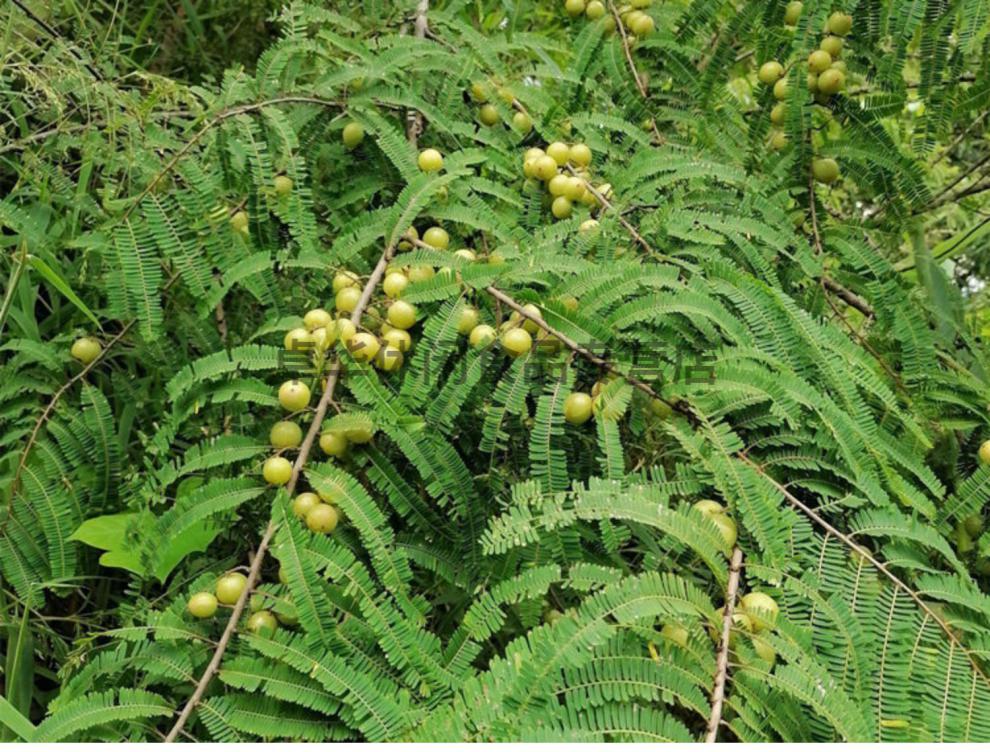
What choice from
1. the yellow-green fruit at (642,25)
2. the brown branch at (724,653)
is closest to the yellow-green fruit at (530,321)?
the brown branch at (724,653)

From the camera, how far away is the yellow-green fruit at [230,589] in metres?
1.05

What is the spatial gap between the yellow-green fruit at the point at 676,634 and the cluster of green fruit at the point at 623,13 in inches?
48.4

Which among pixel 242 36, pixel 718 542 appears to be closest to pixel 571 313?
pixel 718 542

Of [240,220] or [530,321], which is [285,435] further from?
[240,220]

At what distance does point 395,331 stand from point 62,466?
0.54 m

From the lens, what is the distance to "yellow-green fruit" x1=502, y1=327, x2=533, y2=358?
3.74 feet

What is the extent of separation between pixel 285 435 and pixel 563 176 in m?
0.64

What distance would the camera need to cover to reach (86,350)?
4.71 feet

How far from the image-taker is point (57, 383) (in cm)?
144

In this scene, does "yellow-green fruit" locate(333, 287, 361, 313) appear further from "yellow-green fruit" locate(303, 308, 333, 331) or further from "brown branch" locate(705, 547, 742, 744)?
"brown branch" locate(705, 547, 742, 744)

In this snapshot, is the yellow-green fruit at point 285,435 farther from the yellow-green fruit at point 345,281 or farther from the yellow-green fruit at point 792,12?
the yellow-green fruit at point 792,12

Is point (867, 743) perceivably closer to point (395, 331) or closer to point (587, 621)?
point (587, 621)

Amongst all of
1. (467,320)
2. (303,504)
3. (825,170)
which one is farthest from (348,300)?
(825,170)

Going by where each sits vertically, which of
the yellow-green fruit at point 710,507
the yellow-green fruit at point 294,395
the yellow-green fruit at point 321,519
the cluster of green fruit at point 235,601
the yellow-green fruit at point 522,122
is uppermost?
the yellow-green fruit at point 522,122
